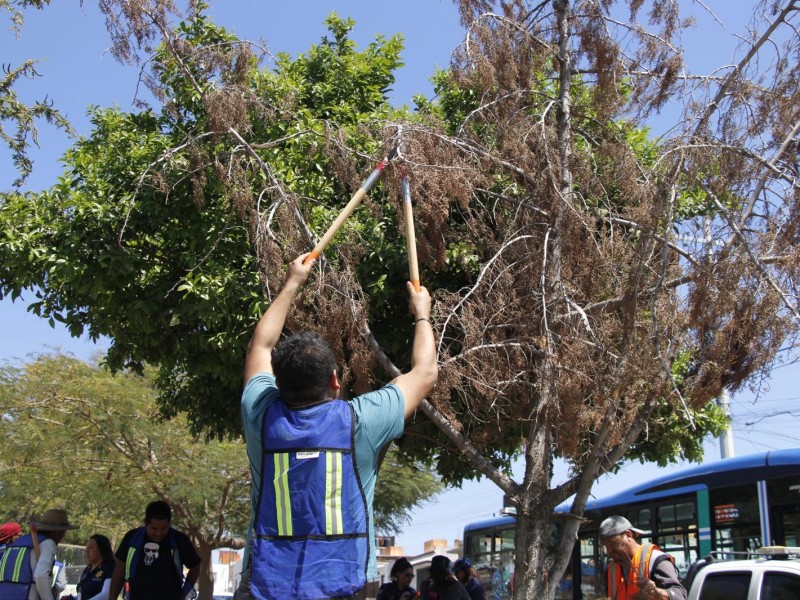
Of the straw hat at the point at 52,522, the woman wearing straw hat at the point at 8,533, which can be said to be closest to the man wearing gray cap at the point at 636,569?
the straw hat at the point at 52,522

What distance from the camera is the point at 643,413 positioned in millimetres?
7773

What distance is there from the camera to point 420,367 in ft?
10.3

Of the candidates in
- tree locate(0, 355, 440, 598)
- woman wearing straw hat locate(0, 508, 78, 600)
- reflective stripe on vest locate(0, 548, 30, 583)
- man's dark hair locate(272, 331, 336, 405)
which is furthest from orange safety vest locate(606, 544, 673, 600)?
tree locate(0, 355, 440, 598)

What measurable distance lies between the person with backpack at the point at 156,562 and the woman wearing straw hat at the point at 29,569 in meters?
0.81

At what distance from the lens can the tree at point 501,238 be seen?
7.46m

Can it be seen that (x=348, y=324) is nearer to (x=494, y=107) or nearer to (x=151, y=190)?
(x=494, y=107)

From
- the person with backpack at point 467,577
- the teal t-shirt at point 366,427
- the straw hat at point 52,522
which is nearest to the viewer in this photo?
the teal t-shirt at point 366,427

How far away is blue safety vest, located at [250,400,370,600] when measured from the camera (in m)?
2.79

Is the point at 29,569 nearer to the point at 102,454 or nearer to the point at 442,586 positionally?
the point at 442,586

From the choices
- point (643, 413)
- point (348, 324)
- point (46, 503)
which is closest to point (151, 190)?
point (348, 324)

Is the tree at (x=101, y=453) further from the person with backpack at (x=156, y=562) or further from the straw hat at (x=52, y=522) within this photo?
the person with backpack at (x=156, y=562)

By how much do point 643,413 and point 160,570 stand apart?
412 cm

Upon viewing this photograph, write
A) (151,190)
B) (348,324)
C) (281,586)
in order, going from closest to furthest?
1. (281,586)
2. (348,324)
3. (151,190)

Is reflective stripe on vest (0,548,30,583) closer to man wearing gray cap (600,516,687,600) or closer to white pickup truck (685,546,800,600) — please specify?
man wearing gray cap (600,516,687,600)
